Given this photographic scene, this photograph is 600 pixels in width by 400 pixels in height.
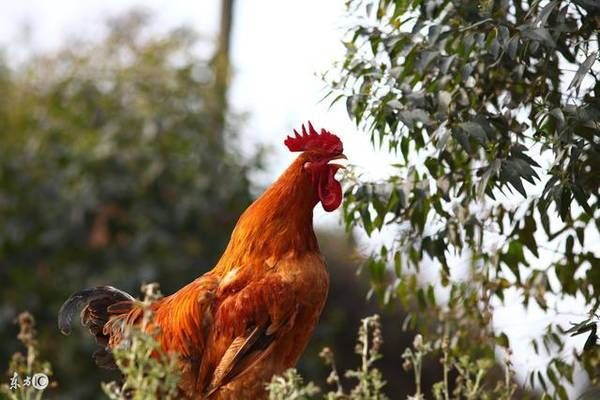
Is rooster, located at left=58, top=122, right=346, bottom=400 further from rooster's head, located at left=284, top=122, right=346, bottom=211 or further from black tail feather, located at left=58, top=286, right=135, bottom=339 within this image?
black tail feather, located at left=58, top=286, right=135, bottom=339

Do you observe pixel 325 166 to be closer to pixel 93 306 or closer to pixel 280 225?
pixel 280 225

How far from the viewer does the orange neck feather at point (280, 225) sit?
4273 millimetres

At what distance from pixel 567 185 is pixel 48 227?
23.9 ft

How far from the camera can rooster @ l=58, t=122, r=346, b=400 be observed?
4145mm

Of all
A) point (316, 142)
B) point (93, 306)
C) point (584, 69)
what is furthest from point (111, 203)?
point (584, 69)

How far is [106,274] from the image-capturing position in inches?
396

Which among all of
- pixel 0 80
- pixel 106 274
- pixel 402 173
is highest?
pixel 0 80

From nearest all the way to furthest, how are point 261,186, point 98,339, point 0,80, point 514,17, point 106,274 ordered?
point 514,17 < point 98,339 < point 106,274 < point 261,186 < point 0,80

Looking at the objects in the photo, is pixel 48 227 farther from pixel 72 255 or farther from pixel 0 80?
pixel 0 80

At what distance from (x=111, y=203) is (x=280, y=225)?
6.36 metres

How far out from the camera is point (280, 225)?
4312mm

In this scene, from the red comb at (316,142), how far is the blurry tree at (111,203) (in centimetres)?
558

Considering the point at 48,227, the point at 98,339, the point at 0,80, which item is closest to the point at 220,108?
the point at 48,227

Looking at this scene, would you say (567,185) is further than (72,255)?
No
